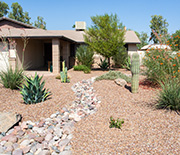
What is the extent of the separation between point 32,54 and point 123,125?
1390 centimetres

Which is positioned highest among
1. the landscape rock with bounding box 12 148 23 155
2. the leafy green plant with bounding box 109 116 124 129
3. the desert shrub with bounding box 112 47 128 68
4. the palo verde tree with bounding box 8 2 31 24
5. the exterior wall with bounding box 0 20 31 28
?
the palo verde tree with bounding box 8 2 31 24

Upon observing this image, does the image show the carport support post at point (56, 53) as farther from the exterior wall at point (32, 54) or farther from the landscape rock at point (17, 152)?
the landscape rock at point (17, 152)

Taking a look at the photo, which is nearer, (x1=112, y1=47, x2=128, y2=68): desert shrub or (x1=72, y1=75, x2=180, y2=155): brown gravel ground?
(x1=72, y1=75, x2=180, y2=155): brown gravel ground

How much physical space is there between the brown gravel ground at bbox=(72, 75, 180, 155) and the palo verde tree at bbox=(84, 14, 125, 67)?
9050mm

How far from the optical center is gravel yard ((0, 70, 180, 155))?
417 cm

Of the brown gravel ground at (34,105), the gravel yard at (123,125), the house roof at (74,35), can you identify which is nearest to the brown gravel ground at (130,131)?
the gravel yard at (123,125)

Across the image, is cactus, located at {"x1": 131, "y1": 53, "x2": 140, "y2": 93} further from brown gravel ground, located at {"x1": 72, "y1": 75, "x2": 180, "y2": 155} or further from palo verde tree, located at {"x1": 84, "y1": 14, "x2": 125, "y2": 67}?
palo verde tree, located at {"x1": 84, "y1": 14, "x2": 125, "y2": 67}

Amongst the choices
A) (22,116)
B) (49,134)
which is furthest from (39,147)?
(22,116)

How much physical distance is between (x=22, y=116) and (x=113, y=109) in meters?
2.87

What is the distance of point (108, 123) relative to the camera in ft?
17.6

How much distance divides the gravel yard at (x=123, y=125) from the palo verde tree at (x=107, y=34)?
25.3 ft

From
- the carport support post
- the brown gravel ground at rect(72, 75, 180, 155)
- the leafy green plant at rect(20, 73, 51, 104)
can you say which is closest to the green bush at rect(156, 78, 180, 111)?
the brown gravel ground at rect(72, 75, 180, 155)

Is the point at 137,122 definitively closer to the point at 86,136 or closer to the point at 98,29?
the point at 86,136

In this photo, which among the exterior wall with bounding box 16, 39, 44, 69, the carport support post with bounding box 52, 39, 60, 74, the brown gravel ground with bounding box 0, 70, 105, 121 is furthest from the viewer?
the exterior wall with bounding box 16, 39, 44, 69
